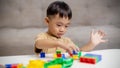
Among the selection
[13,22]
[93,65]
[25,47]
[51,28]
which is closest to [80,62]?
[93,65]

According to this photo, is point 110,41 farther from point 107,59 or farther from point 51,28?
point 107,59

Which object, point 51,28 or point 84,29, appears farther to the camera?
point 84,29

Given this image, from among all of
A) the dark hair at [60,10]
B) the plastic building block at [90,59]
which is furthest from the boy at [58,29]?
the plastic building block at [90,59]

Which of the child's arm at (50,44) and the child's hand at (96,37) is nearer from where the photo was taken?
the child's arm at (50,44)

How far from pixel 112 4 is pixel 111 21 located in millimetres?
92

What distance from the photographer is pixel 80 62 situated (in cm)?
52

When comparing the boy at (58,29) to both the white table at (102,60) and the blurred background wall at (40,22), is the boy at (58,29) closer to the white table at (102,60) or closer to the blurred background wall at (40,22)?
the white table at (102,60)

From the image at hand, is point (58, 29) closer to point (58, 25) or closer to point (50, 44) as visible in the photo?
point (58, 25)

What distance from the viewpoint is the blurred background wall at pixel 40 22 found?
1.08 m

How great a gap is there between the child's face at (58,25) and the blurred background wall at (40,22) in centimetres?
37

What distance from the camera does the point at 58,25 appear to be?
689 millimetres

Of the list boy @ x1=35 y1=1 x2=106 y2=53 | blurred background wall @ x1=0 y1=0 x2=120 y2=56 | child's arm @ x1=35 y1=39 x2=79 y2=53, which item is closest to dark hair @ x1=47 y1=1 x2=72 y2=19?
boy @ x1=35 y1=1 x2=106 y2=53

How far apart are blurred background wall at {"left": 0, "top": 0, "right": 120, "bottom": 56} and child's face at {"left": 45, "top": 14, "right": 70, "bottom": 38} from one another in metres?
0.37

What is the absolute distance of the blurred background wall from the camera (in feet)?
3.54
